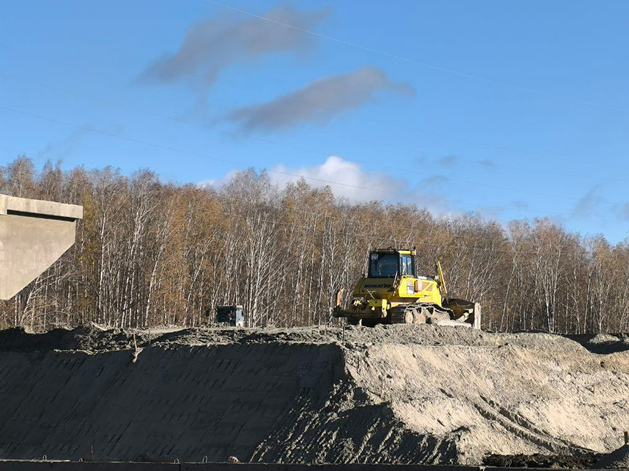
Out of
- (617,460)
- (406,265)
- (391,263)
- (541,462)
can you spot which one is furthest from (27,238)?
(406,265)

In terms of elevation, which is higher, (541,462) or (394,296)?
(394,296)

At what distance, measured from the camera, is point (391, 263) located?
26.4m

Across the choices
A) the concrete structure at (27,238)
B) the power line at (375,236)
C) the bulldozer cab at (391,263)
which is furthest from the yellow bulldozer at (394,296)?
the power line at (375,236)

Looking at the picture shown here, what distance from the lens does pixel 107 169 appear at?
168 feet

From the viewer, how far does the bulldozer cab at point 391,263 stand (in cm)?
2623

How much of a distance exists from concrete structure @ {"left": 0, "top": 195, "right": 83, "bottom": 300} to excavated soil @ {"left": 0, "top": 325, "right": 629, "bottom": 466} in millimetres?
5754

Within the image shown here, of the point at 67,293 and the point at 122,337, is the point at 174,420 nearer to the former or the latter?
the point at 122,337

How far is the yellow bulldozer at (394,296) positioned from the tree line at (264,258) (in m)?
17.3

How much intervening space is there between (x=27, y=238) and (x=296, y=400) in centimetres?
697

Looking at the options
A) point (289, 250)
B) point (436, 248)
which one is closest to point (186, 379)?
point (289, 250)

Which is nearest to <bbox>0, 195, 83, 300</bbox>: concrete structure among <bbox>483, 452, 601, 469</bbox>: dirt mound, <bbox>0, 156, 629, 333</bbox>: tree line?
<bbox>483, 452, 601, 469</bbox>: dirt mound

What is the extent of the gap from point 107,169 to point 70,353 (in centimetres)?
3135

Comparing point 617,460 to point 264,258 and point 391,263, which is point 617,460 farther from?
point 264,258

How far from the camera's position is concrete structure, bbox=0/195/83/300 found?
10828 millimetres
